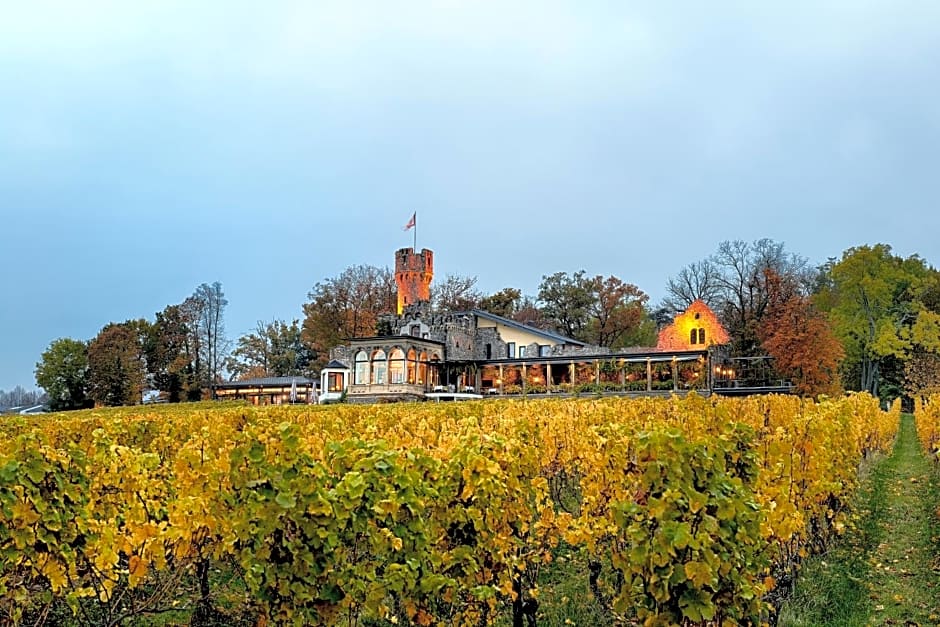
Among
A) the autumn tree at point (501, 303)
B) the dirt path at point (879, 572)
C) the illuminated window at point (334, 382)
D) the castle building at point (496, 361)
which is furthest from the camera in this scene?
the autumn tree at point (501, 303)

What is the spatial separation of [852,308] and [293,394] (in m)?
39.2

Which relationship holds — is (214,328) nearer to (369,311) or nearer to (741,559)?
(369,311)

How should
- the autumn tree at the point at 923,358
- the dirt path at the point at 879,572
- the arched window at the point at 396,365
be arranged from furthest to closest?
the arched window at the point at 396,365, the autumn tree at the point at 923,358, the dirt path at the point at 879,572

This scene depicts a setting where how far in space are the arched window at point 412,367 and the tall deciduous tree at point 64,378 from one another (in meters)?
19.9

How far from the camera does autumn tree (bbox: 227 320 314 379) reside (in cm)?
5981

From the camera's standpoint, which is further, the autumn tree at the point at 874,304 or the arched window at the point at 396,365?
the autumn tree at the point at 874,304

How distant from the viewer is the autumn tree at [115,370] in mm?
43531

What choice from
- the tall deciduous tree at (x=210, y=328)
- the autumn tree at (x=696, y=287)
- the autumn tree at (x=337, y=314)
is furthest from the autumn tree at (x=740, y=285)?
the tall deciduous tree at (x=210, y=328)

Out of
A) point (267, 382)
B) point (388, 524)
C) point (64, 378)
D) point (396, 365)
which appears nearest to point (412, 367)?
point (396, 365)

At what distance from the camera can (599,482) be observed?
237 inches

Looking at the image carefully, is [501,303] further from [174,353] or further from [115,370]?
[115,370]

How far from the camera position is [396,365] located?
44.7 metres

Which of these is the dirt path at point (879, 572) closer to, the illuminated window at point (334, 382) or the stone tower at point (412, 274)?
the illuminated window at point (334, 382)

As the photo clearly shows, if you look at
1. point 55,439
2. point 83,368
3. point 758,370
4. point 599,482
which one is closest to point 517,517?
point 599,482
